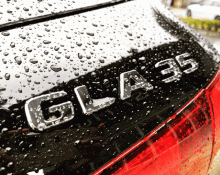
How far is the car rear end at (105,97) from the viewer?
700mm

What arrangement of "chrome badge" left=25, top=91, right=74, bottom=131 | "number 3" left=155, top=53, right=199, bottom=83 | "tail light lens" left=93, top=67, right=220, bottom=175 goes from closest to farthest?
"chrome badge" left=25, top=91, right=74, bottom=131, "tail light lens" left=93, top=67, right=220, bottom=175, "number 3" left=155, top=53, right=199, bottom=83

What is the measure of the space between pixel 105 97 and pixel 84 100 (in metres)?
0.09

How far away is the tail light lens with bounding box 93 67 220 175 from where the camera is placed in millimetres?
809

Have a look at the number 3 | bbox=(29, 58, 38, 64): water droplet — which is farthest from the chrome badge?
the number 3

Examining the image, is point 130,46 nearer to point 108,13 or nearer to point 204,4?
point 108,13

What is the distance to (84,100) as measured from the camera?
78 cm

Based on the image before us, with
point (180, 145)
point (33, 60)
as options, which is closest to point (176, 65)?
point (180, 145)

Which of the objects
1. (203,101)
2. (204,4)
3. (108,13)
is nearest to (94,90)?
(108,13)

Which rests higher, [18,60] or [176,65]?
[18,60]

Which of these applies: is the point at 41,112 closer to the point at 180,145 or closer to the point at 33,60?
the point at 33,60

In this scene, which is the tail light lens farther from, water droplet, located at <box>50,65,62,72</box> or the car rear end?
water droplet, located at <box>50,65,62,72</box>

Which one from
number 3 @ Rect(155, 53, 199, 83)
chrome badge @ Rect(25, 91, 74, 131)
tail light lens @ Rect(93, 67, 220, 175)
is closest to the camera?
chrome badge @ Rect(25, 91, 74, 131)

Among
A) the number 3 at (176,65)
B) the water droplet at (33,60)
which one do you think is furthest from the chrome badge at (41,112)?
the number 3 at (176,65)

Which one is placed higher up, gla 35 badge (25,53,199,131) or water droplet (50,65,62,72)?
water droplet (50,65,62,72)
